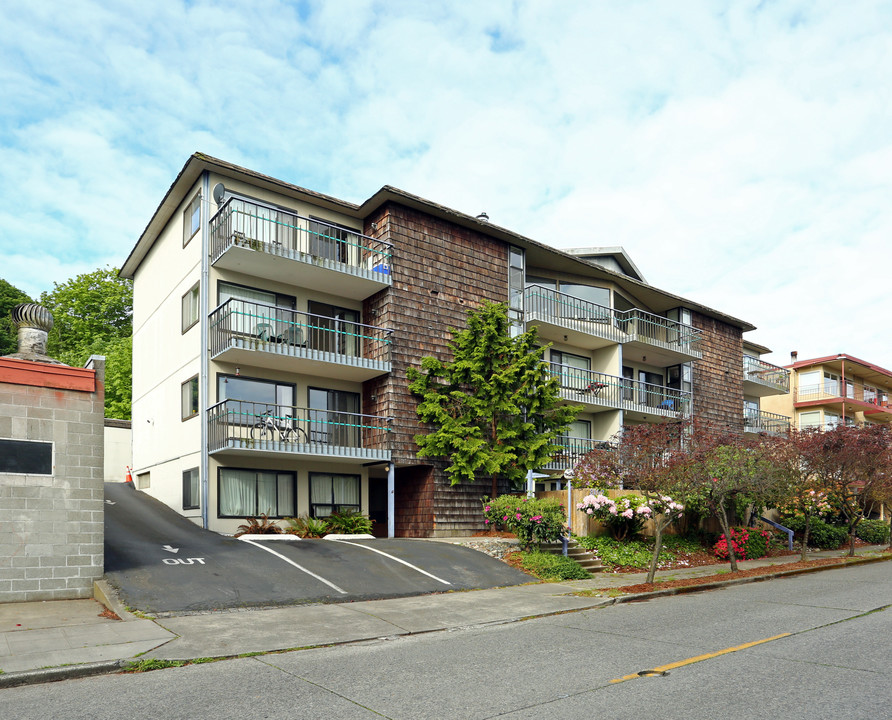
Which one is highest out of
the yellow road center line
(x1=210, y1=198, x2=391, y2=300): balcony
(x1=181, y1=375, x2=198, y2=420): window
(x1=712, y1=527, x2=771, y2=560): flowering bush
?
(x1=210, y1=198, x2=391, y2=300): balcony

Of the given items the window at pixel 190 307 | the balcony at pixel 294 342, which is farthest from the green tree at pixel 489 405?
the window at pixel 190 307

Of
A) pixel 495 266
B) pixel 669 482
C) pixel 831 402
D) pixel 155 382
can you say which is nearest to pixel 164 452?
pixel 155 382

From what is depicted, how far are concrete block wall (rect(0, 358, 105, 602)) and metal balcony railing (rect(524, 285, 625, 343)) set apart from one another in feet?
54.7

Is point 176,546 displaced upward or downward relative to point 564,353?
downward

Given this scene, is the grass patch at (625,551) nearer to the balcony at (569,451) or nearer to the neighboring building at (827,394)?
the balcony at (569,451)

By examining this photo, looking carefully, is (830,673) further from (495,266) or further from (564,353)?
(564,353)

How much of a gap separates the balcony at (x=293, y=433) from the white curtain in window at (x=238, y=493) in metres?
0.67

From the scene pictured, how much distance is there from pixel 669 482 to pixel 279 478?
1077 centimetres

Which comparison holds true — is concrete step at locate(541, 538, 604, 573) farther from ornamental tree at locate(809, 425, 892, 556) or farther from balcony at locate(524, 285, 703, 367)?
ornamental tree at locate(809, 425, 892, 556)

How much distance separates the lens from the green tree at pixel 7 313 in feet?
144

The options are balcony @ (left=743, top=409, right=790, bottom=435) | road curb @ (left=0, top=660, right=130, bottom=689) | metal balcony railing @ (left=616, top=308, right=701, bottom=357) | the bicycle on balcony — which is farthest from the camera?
balcony @ (left=743, top=409, right=790, bottom=435)

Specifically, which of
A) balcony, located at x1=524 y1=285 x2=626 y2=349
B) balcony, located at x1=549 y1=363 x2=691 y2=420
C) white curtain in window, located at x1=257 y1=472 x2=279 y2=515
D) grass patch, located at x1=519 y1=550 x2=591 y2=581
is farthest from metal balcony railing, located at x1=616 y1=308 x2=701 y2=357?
white curtain in window, located at x1=257 y1=472 x2=279 y2=515

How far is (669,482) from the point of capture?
55.9 feet

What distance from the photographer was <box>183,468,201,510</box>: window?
20188mm
